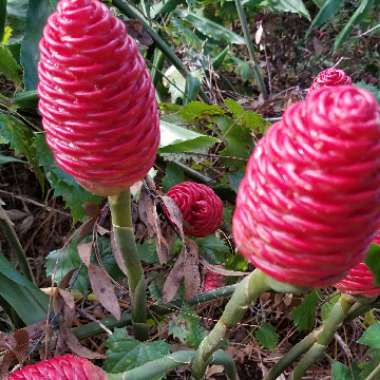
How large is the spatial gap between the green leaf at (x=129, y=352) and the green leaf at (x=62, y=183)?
0.25 m

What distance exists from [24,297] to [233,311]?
1.85 feet

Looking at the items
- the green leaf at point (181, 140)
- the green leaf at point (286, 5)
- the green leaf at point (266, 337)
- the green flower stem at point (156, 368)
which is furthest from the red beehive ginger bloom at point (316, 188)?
the green leaf at point (286, 5)

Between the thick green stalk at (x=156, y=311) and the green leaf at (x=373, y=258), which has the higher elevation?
the green leaf at (x=373, y=258)

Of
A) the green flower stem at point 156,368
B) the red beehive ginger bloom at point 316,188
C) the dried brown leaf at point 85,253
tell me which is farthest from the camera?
the dried brown leaf at point 85,253

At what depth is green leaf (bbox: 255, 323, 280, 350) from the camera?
1.44 m

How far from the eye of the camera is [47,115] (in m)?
0.75

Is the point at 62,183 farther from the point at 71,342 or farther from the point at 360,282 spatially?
the point at 360,282

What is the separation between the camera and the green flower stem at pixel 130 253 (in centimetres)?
89

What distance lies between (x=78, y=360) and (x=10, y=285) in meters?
0.41

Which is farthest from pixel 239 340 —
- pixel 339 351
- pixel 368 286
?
pixel 368 286

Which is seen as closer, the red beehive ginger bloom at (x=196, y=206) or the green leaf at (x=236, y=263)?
the red beehive ginger bloom at (x=196, y=206)

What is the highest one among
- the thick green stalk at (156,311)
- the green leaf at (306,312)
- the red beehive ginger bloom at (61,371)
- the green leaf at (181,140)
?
the green leaf at (181,140)

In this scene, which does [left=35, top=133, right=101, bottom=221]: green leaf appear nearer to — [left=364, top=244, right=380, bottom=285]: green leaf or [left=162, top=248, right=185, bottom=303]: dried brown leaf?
[left=162, top=248, right=185, bottom=303]: dried brown leaf

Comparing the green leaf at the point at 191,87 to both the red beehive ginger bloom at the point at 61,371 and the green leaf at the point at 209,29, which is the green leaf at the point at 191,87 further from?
the red beehive ginger bloom at the point at 61,371
